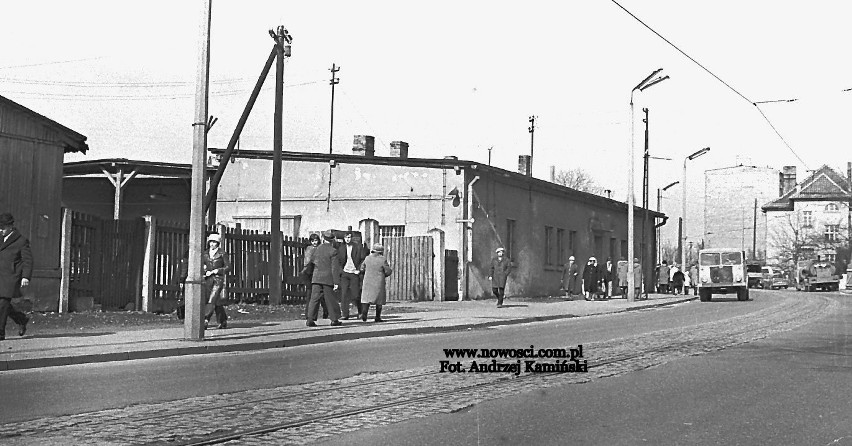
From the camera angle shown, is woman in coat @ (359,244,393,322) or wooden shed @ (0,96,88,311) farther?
wooden shed @ (0,96,88,311)

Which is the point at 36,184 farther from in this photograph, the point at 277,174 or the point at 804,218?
the point at 804,218

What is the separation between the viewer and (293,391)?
998cm

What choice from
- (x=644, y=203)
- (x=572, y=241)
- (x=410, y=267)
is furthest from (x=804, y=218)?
(x=410, y=267)

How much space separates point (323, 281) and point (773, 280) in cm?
7464

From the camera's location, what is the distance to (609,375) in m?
11.5

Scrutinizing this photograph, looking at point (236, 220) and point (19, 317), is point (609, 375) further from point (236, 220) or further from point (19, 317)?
point (236, 220)

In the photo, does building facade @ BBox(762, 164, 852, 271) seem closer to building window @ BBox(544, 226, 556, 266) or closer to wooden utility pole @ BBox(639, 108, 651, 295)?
wooden utility pole @ BBox(639, 108, 651, 295)

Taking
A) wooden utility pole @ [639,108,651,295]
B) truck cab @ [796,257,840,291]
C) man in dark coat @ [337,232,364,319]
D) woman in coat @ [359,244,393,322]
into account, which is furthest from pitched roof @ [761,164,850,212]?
woman in coat @ [359,244,393,322]

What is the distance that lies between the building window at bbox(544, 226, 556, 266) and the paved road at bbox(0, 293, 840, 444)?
79.7 ft

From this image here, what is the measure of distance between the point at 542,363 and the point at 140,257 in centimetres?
1129

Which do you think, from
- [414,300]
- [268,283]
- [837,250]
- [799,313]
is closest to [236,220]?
[414,300]

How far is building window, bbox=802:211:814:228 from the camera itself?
102000 millimetres

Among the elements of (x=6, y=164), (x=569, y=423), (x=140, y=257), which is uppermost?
(x=6, y=164)

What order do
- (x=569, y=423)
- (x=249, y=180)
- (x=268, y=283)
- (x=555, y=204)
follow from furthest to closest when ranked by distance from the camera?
1. (x=555, y=204)
2. (x=249, y=180)
3. (x=268, y=283)
4. (x=569, y=423)
